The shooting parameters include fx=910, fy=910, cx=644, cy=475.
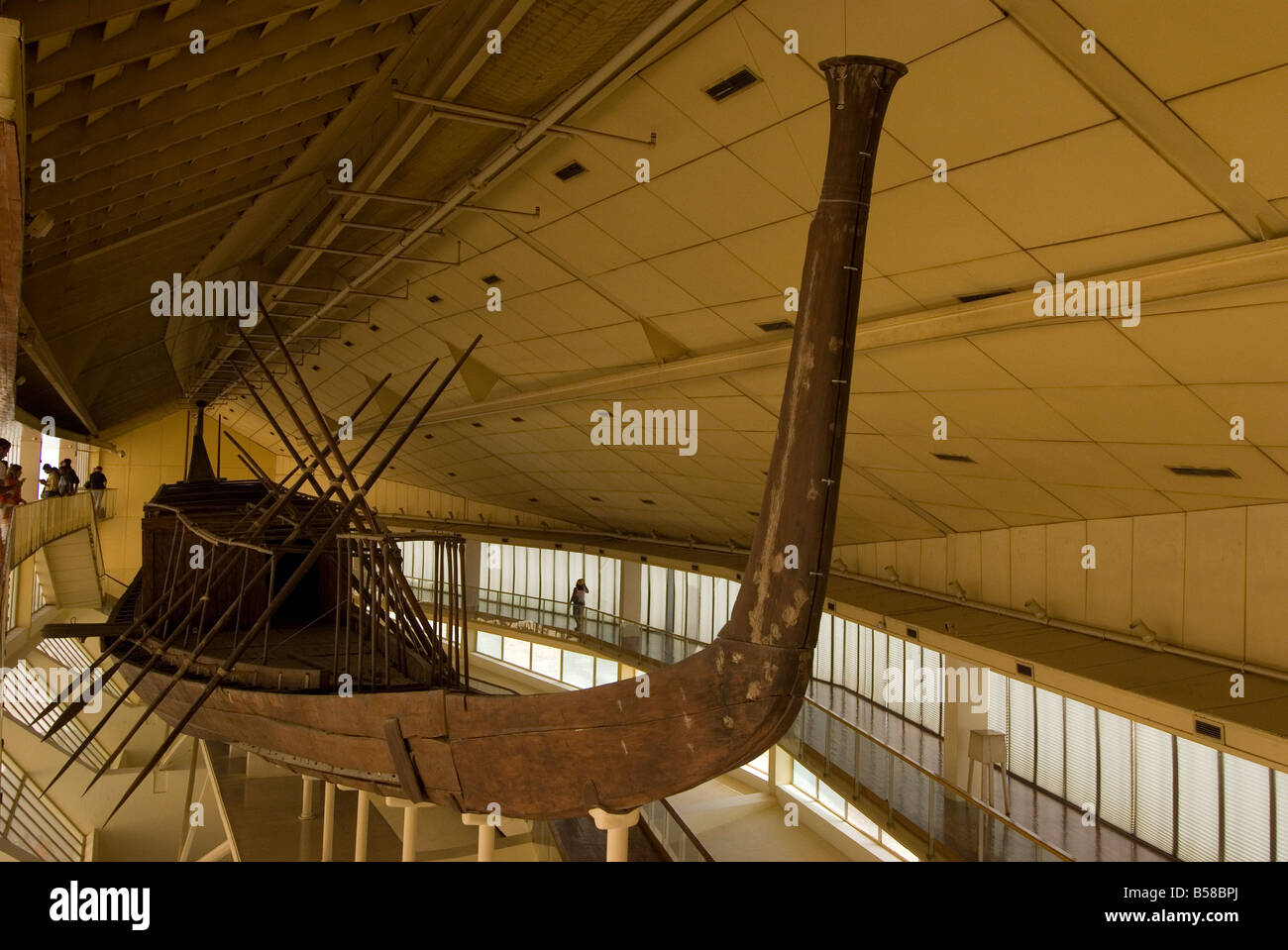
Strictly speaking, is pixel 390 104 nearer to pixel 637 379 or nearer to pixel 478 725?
pixel 637 379

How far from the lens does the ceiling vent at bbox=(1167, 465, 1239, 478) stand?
7152mm

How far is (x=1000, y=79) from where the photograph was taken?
4.68 metres

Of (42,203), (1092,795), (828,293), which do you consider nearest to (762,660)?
(828,293)

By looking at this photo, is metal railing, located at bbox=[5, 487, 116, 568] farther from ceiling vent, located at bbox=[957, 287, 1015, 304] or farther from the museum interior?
ceiling vent, located at bbox=[957, 287, 1015, 304]

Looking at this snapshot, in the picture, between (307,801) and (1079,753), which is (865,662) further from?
(307,801)

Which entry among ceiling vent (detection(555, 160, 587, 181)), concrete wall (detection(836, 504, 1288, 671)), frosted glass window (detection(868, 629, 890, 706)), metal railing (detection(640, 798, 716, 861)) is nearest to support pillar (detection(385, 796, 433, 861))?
metal railing (detection(640, 798, 716, 861))

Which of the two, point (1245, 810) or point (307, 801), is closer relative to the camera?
point (1245, 810)

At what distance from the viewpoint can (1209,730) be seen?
252 inches

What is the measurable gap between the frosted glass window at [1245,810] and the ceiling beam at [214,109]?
31.3ft

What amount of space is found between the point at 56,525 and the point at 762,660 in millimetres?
16335

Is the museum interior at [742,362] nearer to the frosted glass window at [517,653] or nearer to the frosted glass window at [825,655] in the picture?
the frosted glass window at [825,655]

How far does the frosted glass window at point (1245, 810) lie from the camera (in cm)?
827

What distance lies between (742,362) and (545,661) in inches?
796

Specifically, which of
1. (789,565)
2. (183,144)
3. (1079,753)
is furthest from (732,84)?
(1079,753)
